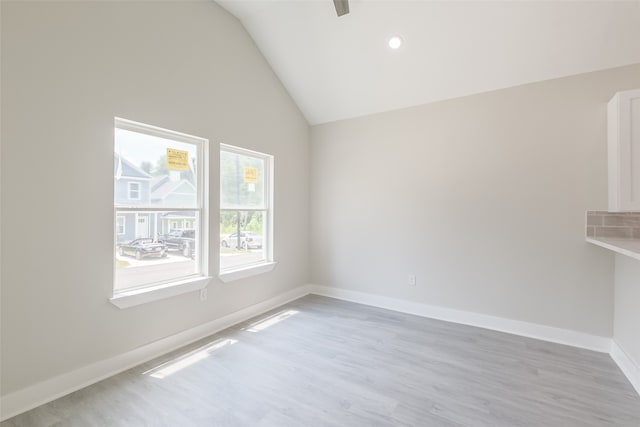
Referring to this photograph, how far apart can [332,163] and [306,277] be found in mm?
1849

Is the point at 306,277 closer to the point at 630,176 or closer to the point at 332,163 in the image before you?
the point at 332,163

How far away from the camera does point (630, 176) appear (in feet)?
7.57

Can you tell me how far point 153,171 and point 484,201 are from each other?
3.49 metres

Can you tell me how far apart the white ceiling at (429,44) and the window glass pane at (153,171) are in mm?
1779

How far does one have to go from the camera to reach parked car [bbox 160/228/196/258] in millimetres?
2850

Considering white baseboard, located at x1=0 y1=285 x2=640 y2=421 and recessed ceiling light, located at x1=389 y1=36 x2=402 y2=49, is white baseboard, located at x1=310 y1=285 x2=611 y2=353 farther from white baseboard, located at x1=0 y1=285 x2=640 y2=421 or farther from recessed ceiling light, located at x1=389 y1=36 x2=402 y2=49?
recessed ceiling light, located at x1=389 y1=36 x2=402 y2=49

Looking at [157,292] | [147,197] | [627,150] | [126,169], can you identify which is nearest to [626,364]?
[627,150]

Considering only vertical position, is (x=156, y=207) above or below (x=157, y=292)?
above

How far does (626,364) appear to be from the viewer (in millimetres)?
2355

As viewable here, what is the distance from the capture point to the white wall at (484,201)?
111 inches

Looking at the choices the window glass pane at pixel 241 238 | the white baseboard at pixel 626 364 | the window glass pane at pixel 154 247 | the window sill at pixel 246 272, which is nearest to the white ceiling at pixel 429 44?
the window glass pane at pixel 241 238

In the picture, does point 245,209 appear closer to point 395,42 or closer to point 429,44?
point 395,42

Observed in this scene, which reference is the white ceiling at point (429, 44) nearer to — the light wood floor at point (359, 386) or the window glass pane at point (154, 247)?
the window glass pane at point (154, 247)

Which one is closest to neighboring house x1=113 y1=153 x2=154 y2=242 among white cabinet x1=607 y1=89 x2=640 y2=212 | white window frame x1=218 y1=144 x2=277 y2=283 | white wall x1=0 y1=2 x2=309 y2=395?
white wall x1=0 y1=2 x2=309 y2=395
